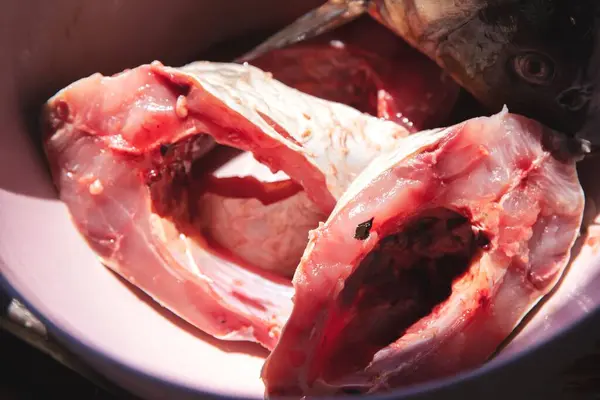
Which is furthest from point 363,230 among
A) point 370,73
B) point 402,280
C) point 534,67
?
point 370,73

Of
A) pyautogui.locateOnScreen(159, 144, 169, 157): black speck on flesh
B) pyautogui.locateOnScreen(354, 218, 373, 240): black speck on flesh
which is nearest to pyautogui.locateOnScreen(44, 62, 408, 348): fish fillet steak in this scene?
pyautogui.locateOnScreen(159, 144, 169, 157): black speck on flesh

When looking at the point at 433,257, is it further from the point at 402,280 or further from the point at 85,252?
the point at 85,252

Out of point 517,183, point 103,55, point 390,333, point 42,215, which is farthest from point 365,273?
point 103,55

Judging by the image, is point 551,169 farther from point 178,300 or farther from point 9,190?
point 9,190

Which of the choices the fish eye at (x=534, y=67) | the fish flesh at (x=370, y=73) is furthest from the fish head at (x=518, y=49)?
the fish flesh at (x=370, y=73)

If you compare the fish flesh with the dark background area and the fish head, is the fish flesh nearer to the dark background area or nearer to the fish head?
the fish head
